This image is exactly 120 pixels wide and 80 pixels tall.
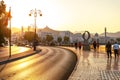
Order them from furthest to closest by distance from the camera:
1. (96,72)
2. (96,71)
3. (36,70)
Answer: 1. (36,70)
2. (96,71)
3. (96,72)

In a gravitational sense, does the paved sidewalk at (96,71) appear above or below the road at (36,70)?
above

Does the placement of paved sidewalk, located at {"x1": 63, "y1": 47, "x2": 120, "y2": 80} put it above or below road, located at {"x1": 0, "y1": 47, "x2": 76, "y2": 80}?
above

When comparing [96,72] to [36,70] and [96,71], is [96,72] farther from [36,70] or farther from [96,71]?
[36,70]

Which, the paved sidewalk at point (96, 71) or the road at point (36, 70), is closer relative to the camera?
the paved sidewalk at point (96, 71)

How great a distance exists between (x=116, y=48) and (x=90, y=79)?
16.0 metres

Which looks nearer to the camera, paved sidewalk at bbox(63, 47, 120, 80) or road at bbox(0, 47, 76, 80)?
paved sidewalk at bbox(63, 47, 120, 80)

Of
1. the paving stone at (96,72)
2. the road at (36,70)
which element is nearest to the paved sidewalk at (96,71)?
the paving stone at (96,72)

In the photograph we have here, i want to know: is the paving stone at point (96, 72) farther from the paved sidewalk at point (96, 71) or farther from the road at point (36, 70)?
the road at point (36, 70)

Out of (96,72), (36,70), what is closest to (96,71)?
(96,72)

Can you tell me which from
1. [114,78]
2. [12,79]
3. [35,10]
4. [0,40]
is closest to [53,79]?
[12,79]

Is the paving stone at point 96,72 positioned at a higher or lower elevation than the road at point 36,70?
higher

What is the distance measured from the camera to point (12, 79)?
15281mm

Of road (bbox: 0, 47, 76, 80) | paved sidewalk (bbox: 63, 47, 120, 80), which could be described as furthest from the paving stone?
road (bbox: 0, 47, 76, 80)

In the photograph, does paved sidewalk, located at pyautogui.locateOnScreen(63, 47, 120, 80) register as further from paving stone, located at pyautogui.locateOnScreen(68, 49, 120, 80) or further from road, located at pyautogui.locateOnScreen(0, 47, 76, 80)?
road, located at pyautogui.locateOnScreen(0, 47, 76, 80)
